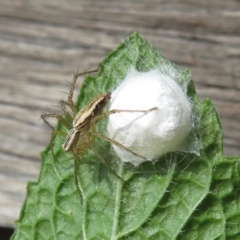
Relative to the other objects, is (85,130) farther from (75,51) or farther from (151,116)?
(75,51)

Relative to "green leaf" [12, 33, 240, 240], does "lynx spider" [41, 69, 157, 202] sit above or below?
above

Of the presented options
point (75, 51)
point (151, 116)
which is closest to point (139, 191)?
point (151, 116)

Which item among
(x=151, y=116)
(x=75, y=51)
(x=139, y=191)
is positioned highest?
(x=75, y=51)

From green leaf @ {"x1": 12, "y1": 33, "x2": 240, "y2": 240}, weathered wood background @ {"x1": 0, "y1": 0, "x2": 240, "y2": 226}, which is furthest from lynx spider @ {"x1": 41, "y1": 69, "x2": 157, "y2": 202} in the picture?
weathered wood background @ {"x1": 0, "y1": 0, "x2": 240, "y2": 226}

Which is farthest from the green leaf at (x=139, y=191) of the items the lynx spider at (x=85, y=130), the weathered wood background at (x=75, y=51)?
the weathered wood background at (x=75, y=51)

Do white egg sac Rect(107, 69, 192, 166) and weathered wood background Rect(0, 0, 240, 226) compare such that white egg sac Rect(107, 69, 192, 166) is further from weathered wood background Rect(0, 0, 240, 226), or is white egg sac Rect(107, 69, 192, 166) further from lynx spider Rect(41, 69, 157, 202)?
weathered wood background Rect(0, 0, 240, 226)

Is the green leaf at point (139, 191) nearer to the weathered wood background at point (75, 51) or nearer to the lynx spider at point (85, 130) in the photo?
the lynx spider at point (85, 130)
